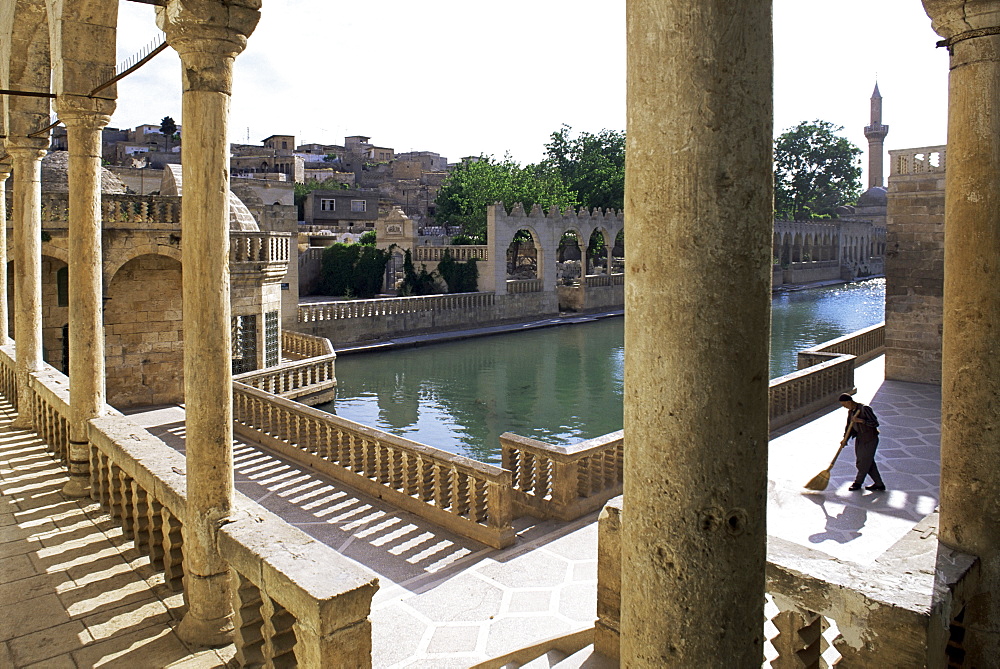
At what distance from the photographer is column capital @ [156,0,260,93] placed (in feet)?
13.9

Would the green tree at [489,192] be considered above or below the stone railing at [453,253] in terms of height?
above

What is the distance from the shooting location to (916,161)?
15422mm

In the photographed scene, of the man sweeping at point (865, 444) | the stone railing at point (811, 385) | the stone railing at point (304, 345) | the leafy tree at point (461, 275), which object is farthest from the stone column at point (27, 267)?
the leafy tree at point (461, 275)

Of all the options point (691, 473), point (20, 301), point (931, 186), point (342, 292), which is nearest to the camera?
point (691, 473)

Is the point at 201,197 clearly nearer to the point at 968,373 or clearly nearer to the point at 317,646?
the point at 317,646

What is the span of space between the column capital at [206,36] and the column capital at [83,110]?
305 cm

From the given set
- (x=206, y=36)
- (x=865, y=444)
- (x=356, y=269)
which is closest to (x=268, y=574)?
(x=206, y=36)

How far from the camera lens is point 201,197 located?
4297mm

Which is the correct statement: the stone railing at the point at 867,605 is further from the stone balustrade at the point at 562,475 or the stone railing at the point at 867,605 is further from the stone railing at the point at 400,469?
the stone balustrade at the point at 562,475

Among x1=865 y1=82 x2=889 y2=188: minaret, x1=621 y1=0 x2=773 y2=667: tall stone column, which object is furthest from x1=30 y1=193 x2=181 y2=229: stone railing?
x1=865 y1=82 x2=889 y2=188: minaret

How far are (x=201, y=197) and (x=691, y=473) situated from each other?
3.46 metres

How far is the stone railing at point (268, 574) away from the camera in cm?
307

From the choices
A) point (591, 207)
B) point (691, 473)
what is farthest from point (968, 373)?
point (591, 207)

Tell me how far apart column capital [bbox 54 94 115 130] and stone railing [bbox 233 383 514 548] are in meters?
4.64
